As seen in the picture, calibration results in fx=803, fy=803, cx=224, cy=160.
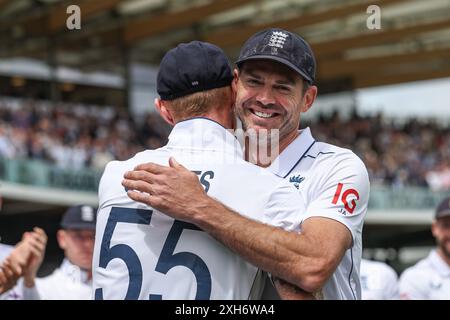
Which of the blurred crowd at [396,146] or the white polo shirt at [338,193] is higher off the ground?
the white polo shirt at [338,193]

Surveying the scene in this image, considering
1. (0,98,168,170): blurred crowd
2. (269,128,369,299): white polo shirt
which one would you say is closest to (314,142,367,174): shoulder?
(269,128,369,299): white polo shirt

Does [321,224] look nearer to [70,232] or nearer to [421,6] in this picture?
[70,232]

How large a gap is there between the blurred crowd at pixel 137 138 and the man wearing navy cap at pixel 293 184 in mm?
11191

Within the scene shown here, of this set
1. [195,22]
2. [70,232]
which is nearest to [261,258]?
[70,232]

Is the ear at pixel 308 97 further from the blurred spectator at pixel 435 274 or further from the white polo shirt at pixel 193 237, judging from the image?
the blurred spectator at pixel 435 274

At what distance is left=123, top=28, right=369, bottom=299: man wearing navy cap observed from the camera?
231 centimetres

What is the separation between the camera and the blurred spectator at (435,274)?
205 inches

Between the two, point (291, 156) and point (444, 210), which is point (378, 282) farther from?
point (291, 156)

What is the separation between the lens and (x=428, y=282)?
17.2 ft

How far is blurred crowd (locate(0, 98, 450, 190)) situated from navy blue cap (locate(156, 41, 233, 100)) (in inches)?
448

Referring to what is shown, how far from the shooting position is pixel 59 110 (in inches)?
731

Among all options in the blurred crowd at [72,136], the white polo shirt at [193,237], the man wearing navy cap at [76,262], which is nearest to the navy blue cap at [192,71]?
the white polo shirt at [193,237]

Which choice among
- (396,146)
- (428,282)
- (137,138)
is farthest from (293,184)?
(396,146)
